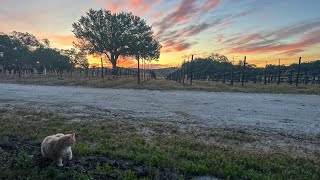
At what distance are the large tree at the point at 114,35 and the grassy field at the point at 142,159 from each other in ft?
178

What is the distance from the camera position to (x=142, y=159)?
6160 mm

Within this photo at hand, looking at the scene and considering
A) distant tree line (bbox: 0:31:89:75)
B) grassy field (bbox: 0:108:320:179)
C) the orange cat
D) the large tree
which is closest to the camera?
grassy field (bbox: 0:108:320:179)

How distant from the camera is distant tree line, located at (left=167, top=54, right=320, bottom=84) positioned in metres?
52.8

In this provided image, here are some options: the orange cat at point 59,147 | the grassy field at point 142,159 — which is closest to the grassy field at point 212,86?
the grassy field at point 142,159

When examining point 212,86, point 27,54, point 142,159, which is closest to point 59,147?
point 142,159

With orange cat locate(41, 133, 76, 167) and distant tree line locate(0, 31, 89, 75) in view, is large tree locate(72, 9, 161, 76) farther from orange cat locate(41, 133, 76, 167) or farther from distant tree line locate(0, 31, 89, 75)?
orange cat locate(41, 133, 76, 167)

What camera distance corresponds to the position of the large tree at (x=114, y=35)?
62281mm

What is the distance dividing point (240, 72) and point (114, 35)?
1088 inches

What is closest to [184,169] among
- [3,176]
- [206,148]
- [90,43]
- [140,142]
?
[206,148]

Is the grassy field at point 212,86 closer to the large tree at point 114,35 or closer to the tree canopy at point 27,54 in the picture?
the large tree at point 114,35

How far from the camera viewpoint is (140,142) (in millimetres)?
7688

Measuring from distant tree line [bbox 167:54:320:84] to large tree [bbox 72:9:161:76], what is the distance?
1027 cm

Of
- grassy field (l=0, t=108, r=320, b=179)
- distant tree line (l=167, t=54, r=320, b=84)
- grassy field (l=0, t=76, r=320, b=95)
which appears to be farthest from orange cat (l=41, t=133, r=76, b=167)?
distant tree line (l=167, t=54, r=320, b=84)

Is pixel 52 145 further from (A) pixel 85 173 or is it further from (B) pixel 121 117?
(B) pixel 121 117
